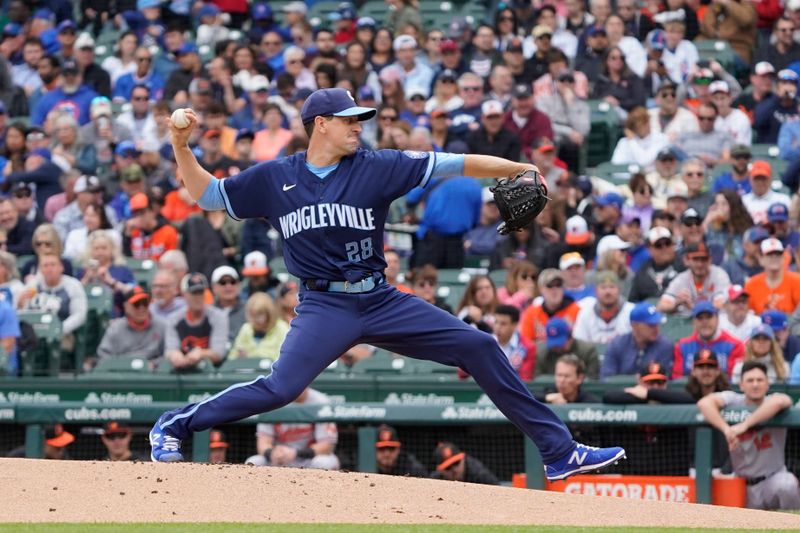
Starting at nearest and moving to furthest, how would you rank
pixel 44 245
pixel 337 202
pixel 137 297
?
pixel 337 202 < pixel 137 297 < pixel 44 245

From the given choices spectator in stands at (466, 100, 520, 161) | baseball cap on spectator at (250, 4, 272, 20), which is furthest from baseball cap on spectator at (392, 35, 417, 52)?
baseball cap on spectator at (250, 4, 272, 20)

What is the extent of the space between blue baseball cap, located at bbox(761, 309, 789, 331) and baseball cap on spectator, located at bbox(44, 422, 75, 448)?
487 cm

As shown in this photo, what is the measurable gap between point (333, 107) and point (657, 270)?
17.7 feet

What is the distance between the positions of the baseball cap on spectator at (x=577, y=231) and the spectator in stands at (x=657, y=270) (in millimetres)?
670

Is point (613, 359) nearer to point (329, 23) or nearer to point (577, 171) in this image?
point (577, 171)

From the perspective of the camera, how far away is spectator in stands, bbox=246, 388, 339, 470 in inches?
401

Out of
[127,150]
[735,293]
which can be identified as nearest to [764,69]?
[735,293]

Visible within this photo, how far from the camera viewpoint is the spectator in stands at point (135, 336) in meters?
11.7

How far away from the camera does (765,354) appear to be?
10.1 m

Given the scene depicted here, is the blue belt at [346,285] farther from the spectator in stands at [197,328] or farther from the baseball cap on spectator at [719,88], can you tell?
the baseball cap on spectator at [719,88]

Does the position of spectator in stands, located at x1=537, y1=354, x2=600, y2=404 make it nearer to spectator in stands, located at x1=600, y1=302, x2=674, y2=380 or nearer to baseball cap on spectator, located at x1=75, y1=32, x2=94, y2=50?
spectator in stands, located at x1=600, y1=302, x2=674, y2=380

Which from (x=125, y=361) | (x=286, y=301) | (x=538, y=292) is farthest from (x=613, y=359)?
(x=125, y=361)

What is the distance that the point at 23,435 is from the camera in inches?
429

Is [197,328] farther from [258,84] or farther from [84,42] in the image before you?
[84,42]
